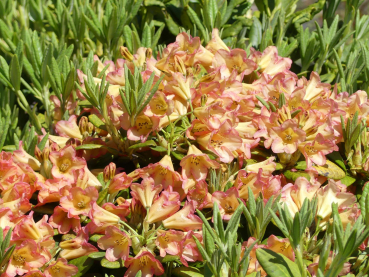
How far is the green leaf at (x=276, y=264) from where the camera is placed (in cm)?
124

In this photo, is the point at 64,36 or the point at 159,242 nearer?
the point at 159,242

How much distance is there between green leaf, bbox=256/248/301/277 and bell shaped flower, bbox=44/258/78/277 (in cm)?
53

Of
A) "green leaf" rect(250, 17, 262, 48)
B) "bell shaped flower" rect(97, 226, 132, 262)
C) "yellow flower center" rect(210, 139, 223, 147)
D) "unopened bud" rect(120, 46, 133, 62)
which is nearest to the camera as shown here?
"bell shaped flower" rect(97, 226, 132, 262)

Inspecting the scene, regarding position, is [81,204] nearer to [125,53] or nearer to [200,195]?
[200,195]

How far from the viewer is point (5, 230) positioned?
1390 mm

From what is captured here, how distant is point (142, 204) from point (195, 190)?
7.5 inches

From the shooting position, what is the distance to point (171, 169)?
1490mm

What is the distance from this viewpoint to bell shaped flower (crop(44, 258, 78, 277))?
1380mm

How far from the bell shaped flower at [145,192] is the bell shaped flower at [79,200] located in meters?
0.13

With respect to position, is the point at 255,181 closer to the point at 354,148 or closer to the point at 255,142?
the point at 255,142

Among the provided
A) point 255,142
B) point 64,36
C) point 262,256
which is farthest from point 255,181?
point 64,36

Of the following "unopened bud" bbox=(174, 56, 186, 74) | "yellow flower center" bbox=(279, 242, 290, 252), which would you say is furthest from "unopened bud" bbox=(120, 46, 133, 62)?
"yellow flower center" bbox=(279, 242, 290, 252)

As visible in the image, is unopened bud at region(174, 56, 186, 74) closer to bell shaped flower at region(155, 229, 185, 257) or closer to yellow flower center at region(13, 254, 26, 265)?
bell shaped flower at region(155, 229, 185, 257)

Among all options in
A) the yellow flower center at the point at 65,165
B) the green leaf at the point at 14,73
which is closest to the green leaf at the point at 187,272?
the yellow flower center at the point at 65,165
